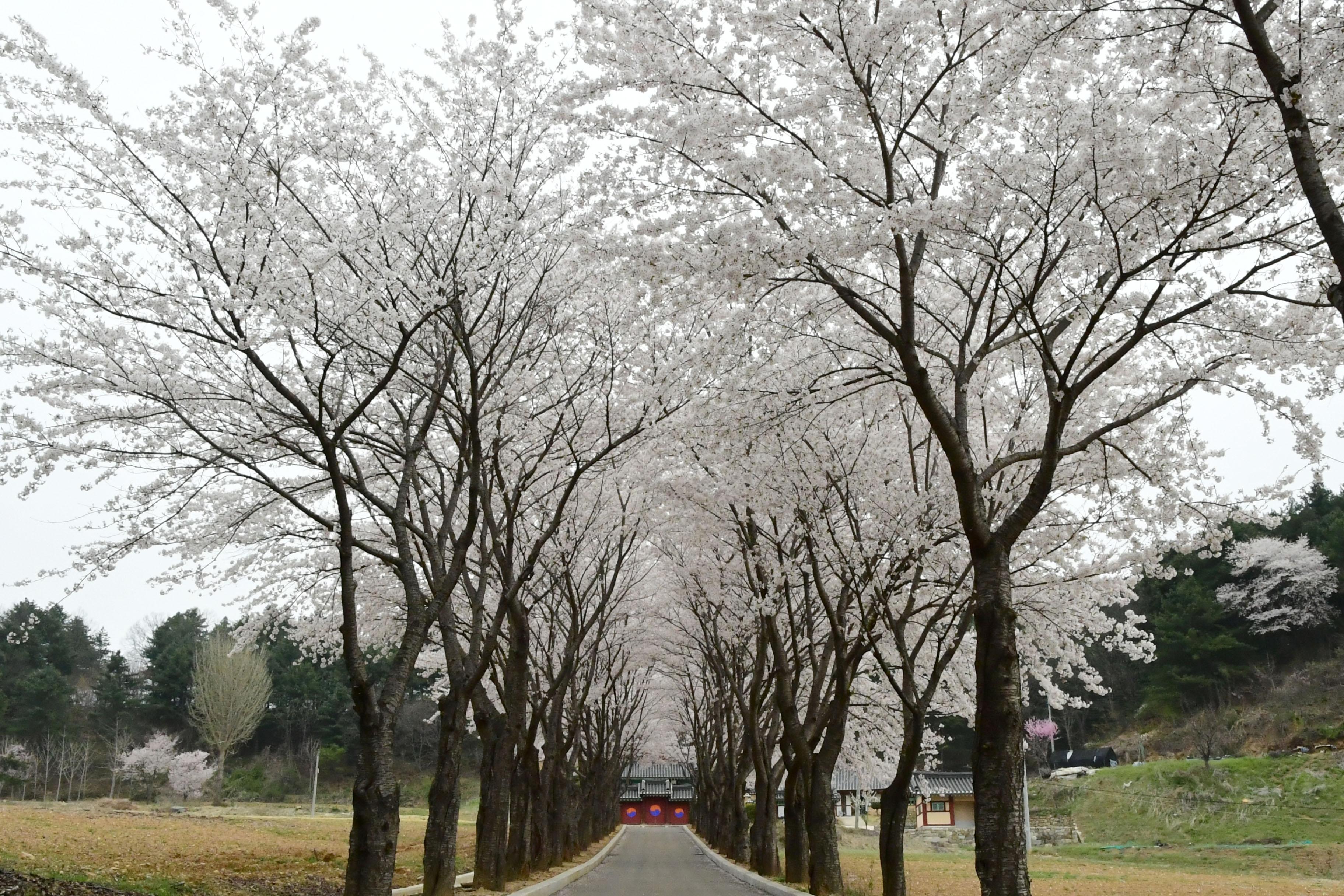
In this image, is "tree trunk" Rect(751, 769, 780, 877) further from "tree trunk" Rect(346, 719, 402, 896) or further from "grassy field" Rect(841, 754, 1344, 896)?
"tree trunk" Rect(346, 719, 402, 896)

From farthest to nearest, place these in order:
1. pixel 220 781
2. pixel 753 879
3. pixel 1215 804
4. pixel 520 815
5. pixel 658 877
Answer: pixel 220 781 → pixel 1215 804 → pixel 658 877 → pixel 753 879 → pixel 520 815

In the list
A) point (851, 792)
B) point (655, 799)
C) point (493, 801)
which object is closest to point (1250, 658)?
point (851, 792)

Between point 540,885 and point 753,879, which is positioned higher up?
point 540,885

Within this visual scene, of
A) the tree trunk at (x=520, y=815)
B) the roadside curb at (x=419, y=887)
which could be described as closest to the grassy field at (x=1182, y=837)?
the tree trunk at (x=520, y=815)

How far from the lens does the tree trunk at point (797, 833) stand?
595 inches

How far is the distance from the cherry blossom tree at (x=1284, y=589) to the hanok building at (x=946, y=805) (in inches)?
681

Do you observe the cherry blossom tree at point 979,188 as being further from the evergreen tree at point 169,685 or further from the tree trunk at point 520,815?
the evergreen tree at point 169,685

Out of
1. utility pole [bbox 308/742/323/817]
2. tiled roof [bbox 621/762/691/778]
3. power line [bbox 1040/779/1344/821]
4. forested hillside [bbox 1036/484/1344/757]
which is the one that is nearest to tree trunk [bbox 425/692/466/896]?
power line [bbox 1040/779/1344/821]

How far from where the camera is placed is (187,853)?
659 inches

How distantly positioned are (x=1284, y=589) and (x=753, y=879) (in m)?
40.8

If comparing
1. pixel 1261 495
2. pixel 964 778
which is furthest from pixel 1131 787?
pixel 1261 495

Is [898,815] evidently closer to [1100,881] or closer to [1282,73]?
[1282,73]

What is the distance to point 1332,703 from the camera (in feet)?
146

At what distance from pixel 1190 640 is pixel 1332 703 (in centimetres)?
637
